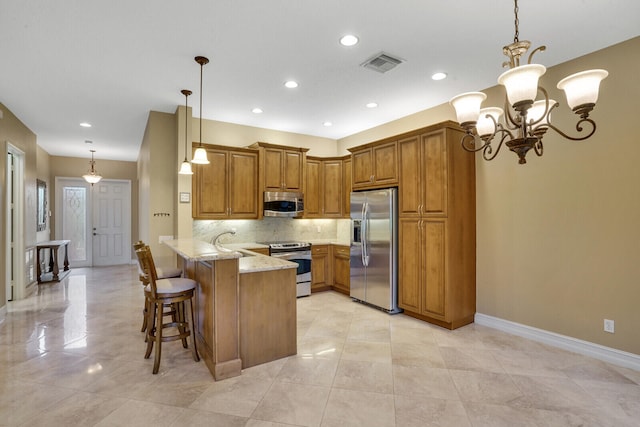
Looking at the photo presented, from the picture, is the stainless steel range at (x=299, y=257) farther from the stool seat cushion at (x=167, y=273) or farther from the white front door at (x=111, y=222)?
the white front door at (x=111, y=222)

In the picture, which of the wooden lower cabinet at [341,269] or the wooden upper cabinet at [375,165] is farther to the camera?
the wooden lower cabinet at [341,269]

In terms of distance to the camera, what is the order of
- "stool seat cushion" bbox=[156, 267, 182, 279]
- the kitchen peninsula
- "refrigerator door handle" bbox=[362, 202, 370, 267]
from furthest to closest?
"refrigerator door handle" bbox=[362, 202, 370, 267]
"stool seat cushion" bbox=[156, 267, 182, 279]
the kitchen peninsula

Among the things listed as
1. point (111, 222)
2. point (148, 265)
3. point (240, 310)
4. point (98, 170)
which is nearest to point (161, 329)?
point (148, 265)

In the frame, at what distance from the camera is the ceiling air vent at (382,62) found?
319 centimetres

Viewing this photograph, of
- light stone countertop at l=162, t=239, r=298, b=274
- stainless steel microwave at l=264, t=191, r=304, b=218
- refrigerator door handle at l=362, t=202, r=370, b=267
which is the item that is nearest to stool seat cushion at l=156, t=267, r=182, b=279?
light stone countertop at l=162, t=239, r=298, b=274

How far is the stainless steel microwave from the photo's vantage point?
206 inches

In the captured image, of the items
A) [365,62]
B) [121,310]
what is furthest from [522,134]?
[121,310]

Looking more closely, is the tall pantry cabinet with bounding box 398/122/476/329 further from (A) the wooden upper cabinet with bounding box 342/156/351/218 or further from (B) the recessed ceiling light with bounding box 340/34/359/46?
(A) the wooden upper cabinet with bounding box 342/156/351/218

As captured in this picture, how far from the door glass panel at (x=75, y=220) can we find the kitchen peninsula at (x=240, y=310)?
732 cm

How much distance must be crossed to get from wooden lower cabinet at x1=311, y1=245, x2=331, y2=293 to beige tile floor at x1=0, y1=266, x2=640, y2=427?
1.61m

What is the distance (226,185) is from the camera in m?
4.98

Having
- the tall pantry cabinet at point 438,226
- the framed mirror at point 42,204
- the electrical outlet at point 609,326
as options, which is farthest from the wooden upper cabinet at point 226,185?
the electrical outlet at point 609,326

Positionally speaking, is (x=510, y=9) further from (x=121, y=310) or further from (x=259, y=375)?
(x=121, y=310)

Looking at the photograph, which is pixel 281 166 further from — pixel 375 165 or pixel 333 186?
pixel 375 165
